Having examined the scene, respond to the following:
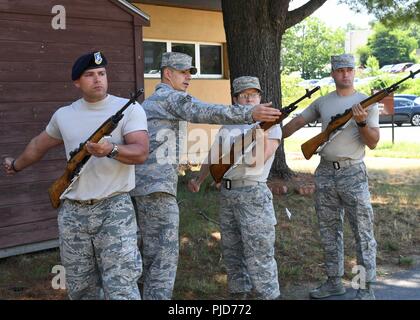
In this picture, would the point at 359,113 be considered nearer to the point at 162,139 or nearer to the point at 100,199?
the point at 162,139

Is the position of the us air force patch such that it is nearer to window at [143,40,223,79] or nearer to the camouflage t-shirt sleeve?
the camouflage t-shirt sleeve

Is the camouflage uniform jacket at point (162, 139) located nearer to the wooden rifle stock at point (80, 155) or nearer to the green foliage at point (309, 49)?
the wooden rifle stock at point (80, 155)

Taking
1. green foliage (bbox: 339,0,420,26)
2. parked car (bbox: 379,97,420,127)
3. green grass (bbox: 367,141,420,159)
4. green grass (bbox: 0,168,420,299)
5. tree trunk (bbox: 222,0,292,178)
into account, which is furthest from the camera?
parked car (bbox: 379,97,420,127)

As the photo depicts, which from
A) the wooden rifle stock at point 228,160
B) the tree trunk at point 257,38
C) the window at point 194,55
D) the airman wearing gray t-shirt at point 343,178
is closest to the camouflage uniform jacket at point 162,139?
the wooden rifle stock at point 228,160

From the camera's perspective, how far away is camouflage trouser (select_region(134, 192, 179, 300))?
14.0 feet

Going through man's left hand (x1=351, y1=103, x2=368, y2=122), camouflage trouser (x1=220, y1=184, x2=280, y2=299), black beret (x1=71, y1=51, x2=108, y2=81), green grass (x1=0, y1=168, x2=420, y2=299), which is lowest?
green grass (x1=0, y1=168, x2=420, y2=299)

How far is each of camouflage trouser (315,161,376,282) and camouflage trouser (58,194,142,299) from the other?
211 centimetres

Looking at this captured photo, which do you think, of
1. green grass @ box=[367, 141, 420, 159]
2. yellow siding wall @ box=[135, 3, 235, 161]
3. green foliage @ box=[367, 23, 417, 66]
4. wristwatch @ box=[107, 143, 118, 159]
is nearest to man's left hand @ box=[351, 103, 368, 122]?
wristwatch @ box=[107, 143, 118, 159]

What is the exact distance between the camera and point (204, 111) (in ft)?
12.6

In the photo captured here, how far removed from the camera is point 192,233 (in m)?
6.82

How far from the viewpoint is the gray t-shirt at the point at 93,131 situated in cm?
361

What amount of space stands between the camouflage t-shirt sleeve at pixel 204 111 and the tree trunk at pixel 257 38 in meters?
4.42
